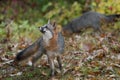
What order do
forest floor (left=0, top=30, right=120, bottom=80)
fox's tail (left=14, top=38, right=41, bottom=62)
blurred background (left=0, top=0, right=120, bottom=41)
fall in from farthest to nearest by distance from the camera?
blurred background (left=0, top=0, right=120, bottom=41)
fox's tail (left=14, top=38, right=41, bottom=62)
forest floor (left=0, top=30, right=120, bottom=80)

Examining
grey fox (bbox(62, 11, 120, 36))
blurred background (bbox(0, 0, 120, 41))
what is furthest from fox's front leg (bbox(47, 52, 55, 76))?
grey fox (bbox(62, 11, 120, 36))

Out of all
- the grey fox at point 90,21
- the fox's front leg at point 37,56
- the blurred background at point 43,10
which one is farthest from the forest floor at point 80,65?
the blurred background at point 43,10

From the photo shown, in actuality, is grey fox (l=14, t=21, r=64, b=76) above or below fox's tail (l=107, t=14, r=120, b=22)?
below

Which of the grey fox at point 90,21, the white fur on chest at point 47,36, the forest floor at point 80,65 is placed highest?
the grey fox at point 90,21

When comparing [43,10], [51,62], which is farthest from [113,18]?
[43,10]

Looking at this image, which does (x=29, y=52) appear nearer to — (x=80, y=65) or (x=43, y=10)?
(x=80, y=65)

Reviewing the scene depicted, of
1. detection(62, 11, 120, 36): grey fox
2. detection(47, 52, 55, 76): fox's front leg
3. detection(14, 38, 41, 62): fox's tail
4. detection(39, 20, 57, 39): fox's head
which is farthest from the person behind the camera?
detection(62, 11, 120, 36): grey fox

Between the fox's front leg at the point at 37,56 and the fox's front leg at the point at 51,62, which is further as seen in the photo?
the fox's front leg at the point at 37,56

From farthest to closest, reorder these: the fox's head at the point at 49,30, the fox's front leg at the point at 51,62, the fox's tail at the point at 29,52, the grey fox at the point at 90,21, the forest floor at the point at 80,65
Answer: the grey fox at the point at 90,21 < the fox's tail at the point at 29,52 < the forest floor at the point at 80,65 < the fox's front leg at the point at 51,62 < the fox's head at the point at 49,30

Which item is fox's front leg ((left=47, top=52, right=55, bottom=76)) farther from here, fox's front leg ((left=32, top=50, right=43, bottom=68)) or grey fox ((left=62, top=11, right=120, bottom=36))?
grey fox ((left=62, top=11, right=120, bottom=36))

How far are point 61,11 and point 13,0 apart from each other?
287cm

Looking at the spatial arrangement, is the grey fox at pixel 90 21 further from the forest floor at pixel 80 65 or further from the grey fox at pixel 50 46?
the grey fox at pixel 50 46

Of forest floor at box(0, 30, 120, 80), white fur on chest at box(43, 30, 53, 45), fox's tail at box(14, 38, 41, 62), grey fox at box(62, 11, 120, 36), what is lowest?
forest floor at box(0, 30, 120, 80)

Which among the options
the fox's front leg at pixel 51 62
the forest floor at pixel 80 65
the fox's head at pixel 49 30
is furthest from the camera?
the forest floor at pixel 80 65
